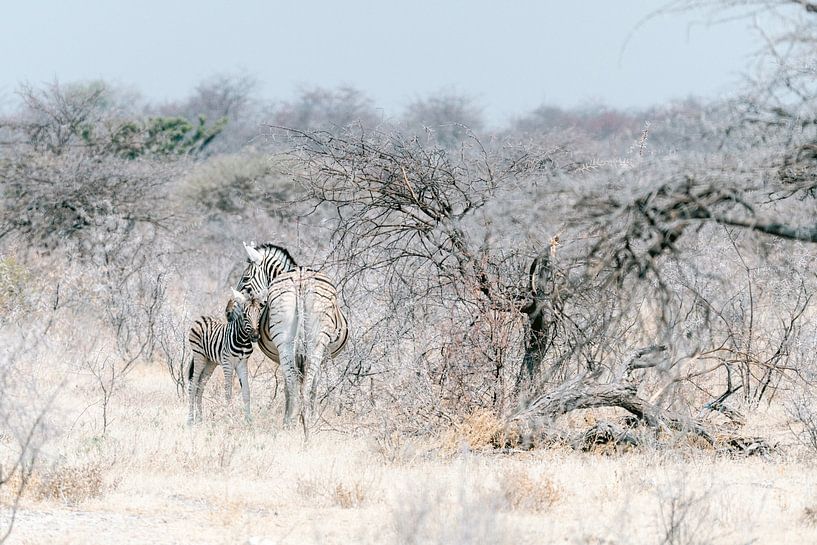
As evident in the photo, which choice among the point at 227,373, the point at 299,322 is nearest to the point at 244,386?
the point at 227,373

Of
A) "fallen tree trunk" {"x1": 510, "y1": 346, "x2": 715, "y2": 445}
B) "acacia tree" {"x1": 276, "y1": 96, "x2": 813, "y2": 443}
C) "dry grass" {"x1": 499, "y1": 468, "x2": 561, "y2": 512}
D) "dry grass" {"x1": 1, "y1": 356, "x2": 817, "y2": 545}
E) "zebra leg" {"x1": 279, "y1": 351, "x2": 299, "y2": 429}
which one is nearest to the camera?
"dry grass" {"x1": 1, "y1": 356, "x2": 817, "y2": 545}

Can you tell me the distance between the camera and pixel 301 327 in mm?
10945

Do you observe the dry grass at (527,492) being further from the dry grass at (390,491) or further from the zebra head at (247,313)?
the zebra head at (247,313)

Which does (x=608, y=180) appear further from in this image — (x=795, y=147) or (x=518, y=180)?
(x=518, y=180)

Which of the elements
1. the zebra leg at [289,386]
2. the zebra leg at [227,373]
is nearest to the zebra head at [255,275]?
the zebra leg at [227,373]

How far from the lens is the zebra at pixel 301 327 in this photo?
35.6ft

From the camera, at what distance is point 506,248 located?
9.65 m

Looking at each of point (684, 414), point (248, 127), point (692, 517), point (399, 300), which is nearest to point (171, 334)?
point (399, 300)

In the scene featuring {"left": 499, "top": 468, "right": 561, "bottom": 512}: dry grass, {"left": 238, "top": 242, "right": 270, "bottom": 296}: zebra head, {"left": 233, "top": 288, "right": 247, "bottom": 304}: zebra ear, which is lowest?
{"left": 499, "top": 468, "right": 561, "bottom": 512}: dry grass

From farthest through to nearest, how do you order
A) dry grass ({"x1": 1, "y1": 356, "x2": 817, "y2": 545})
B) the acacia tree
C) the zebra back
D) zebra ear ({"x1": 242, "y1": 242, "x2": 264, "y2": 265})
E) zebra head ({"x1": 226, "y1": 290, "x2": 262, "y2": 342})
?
zebra ear ({"x1": 242, "y1": 242, "x2": 264, "y2": 265}), zebra head ({"x1": 226, "y1": 290, "x2": 262, "y2": 342}), the zebra back, the acacia tree, dry grass ({"x1": 1, "y1": 356, "x2": 817, "y2": 545})

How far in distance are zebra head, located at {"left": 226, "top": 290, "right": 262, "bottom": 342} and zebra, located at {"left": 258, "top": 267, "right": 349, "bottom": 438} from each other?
122mm

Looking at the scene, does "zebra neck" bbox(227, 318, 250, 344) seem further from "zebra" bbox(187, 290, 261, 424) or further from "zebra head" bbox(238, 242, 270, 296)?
"zebra head" bbox(238, 242, 270, 296)

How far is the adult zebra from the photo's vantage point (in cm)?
1088

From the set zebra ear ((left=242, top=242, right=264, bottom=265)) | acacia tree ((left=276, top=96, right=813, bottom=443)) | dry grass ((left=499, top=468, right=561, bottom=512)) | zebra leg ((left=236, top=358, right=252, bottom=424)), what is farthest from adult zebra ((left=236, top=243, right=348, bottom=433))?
dry grass ((left=499, top=468, right=561, bottom=512))
